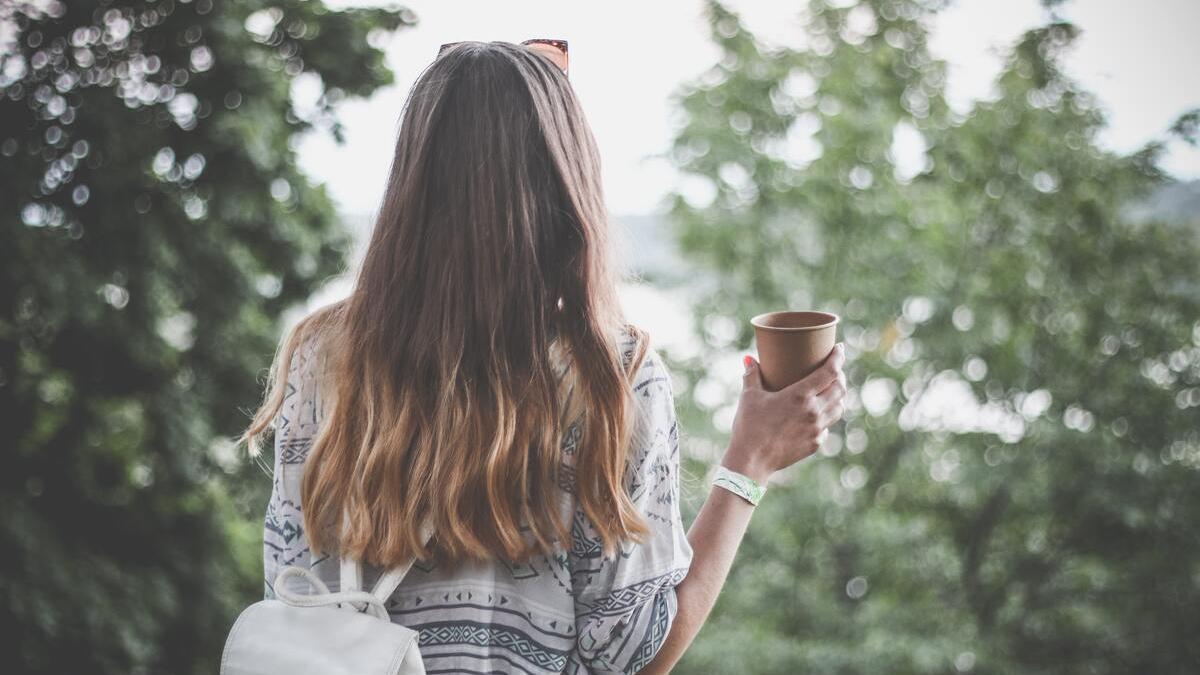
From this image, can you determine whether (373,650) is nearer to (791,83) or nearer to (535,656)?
(535,656)

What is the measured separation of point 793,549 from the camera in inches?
211

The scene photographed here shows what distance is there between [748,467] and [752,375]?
143 mm

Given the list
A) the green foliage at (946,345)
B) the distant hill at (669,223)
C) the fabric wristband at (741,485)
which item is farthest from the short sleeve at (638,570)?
the green foliage at (946,345)

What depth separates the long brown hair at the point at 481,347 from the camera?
1113 millimetres

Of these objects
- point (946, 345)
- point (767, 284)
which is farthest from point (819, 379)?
point (946, 345)

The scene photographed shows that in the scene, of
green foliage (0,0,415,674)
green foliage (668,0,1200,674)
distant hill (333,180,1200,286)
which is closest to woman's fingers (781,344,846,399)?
Answer: distant hill (333,180,1200,286)

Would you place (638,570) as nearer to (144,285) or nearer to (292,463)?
(292,463)

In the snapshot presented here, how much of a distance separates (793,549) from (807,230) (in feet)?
5.64

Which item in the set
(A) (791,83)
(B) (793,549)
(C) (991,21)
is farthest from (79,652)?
(C) (991,21)

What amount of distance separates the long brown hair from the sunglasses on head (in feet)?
0.14

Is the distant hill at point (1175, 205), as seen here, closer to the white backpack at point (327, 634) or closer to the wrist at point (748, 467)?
the wrist at point (748, 467)

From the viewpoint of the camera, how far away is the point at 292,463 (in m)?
1.22

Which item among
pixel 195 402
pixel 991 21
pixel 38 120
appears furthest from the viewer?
pixel 991 21

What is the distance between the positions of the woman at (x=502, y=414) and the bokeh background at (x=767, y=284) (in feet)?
8.52
